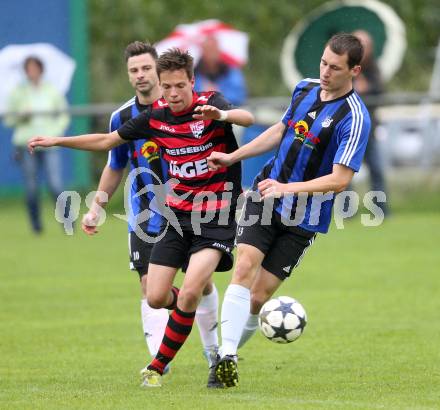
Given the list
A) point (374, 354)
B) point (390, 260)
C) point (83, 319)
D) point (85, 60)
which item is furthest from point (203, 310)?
point (85, 60)

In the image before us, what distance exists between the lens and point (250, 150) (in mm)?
6809

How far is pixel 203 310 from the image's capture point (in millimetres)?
7457

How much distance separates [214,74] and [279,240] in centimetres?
903

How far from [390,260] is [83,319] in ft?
14.4

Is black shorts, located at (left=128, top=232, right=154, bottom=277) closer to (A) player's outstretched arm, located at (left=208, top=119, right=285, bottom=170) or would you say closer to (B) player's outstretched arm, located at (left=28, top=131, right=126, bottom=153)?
(B) player's outstretched arm, located at (left=28, top=131, right=126, bottom=153)

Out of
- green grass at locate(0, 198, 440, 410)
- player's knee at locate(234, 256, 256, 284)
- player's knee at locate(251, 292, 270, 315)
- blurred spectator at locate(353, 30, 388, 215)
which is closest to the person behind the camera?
green grass at locate(0, 198, 440, 410)

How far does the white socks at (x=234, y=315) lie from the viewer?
673 cm

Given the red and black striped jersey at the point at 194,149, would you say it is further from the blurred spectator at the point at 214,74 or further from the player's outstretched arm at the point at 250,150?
the blurred spectator at the point at 214,74

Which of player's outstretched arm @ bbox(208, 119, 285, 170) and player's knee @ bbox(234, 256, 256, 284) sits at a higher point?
player's outstretched arm @ bbox(208, 119, 285, 170)

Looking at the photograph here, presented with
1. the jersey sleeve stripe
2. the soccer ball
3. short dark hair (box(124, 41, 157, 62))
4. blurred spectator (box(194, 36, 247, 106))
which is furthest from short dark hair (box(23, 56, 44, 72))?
the jersey sleeve stripe

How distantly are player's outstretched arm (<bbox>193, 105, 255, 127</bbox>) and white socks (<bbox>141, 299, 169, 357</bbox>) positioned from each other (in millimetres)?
1378

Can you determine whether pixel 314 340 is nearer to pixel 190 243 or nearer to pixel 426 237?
Result: pixel 190 243

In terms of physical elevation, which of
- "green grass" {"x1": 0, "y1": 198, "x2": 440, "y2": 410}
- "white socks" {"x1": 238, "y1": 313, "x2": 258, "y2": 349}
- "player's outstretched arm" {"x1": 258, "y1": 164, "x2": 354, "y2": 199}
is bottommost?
"green grass" {"x1": 0, "y1": 198, "x2": 440, "y2": 410}

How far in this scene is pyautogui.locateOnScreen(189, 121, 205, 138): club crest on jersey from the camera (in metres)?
6.95
